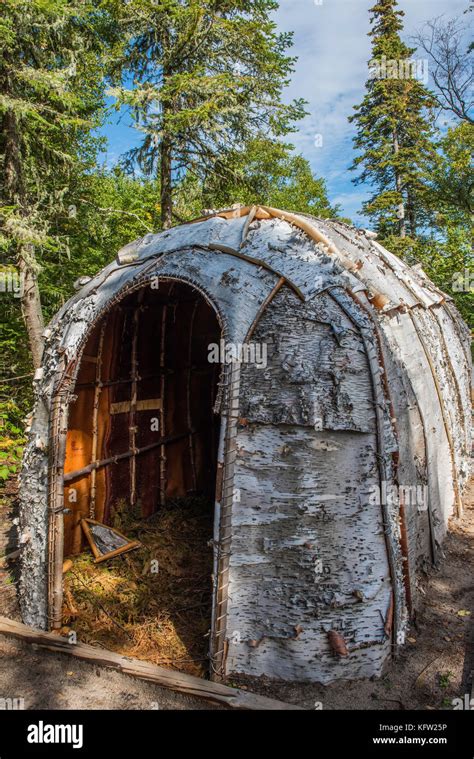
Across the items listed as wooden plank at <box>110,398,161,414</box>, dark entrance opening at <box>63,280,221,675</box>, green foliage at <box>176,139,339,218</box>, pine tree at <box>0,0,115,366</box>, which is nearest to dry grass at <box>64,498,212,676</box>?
dark entrance opening at <box>63,280,221,675</box>

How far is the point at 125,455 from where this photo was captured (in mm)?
6434

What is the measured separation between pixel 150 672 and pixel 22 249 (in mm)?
8158

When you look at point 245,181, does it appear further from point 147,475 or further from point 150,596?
point 150,596

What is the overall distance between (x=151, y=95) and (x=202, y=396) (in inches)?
268

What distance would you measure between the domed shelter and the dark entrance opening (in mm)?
97

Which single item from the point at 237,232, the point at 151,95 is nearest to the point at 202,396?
the point at 237,232

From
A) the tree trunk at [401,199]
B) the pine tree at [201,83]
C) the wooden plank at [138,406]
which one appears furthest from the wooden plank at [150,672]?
the tree trunk at [401,199]

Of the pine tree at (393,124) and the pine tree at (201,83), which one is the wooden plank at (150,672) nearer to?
the pine tree at (201,83)

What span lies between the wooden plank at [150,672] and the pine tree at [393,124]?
58.3 feet

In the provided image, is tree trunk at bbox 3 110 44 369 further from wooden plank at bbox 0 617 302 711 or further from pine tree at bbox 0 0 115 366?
wooden plank at bbox 0 617 302 711

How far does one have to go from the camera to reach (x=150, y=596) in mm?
5027

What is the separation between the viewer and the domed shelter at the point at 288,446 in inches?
149

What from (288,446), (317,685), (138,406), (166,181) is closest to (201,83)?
(166,181)
